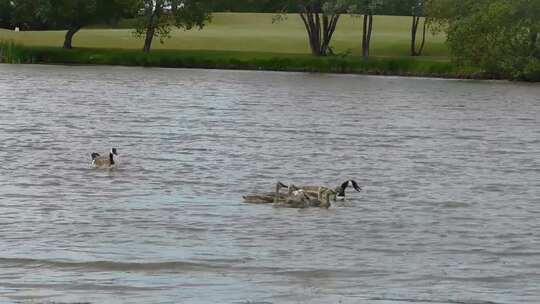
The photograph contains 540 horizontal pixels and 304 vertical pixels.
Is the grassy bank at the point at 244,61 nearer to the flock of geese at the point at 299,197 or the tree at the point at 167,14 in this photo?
the tree at the point at 167,14

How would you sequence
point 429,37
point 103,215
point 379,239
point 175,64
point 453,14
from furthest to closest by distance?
point 429,37 → point 453,14 → point 175,64 → point 103,215 → point 379,239

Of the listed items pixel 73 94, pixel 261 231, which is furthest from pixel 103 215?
pixel 73 94

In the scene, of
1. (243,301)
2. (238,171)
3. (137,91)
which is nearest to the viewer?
(243,301)

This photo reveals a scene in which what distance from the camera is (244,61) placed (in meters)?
87.6

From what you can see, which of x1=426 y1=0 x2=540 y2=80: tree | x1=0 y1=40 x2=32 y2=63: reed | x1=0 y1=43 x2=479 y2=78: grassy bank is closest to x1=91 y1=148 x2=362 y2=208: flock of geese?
x1=426 y1=0 x2=540 y2=80: tree

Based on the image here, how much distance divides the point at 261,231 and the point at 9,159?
1027cm

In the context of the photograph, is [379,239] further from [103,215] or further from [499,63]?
[499,63]

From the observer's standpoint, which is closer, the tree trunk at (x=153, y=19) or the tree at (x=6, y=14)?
the tree trunk at (x=153, y=19)

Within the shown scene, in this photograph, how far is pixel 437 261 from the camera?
55.4 feet

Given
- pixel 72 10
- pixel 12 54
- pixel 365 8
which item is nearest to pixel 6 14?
pixel 72 10

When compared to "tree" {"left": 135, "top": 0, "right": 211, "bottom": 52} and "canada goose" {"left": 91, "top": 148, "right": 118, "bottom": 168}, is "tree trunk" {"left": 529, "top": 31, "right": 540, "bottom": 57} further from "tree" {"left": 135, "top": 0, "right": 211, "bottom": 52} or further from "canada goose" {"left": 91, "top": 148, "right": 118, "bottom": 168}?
"canada goose" {"left": 91, "top": 148, "right": 118, "bottom": 168}

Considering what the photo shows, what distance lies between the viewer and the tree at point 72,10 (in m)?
96.5

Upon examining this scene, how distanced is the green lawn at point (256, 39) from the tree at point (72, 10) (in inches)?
88.1

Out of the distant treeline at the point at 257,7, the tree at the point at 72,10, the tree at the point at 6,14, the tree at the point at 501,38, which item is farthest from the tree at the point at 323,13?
the tree at the point at 6,14
